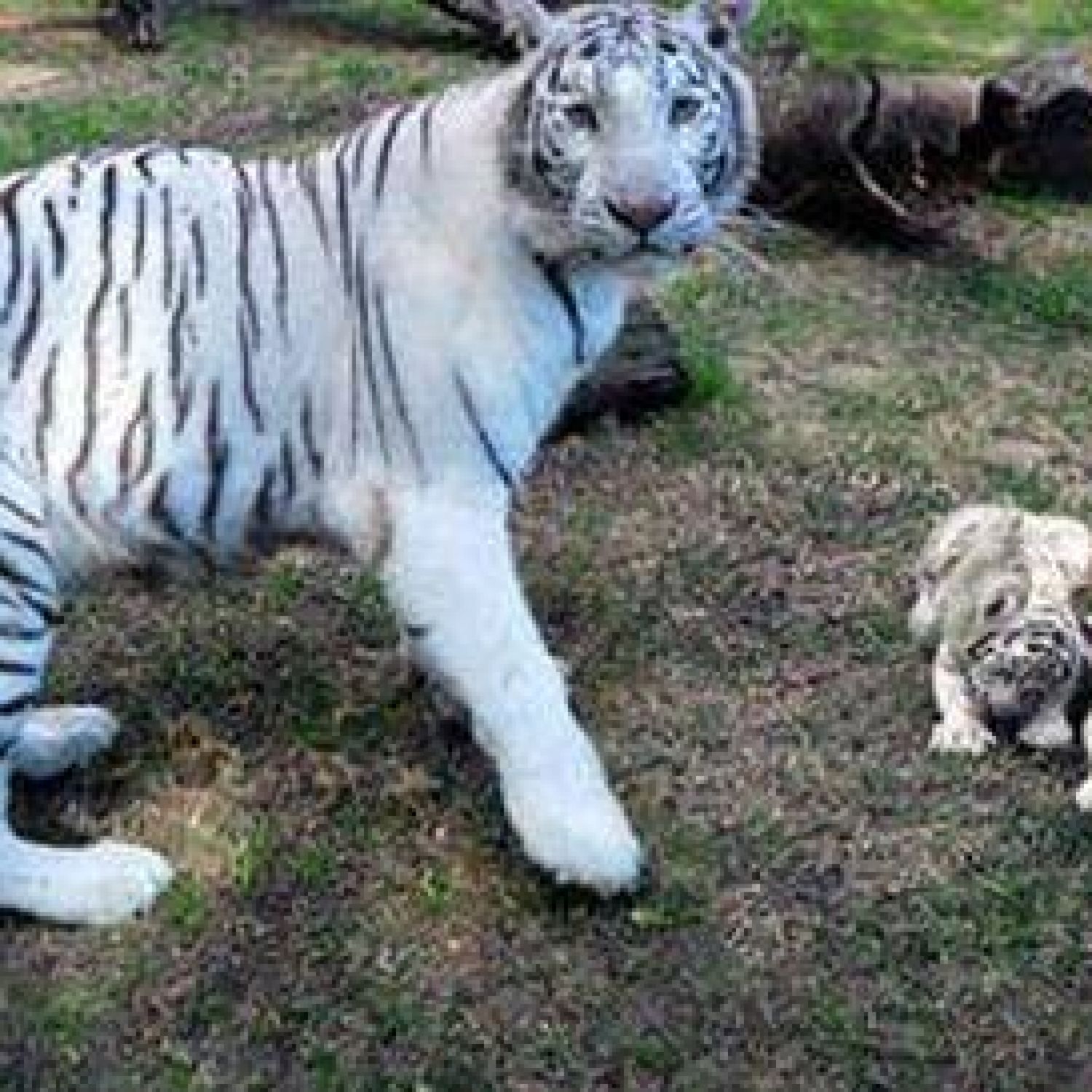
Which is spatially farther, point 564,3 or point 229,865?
point 564,3

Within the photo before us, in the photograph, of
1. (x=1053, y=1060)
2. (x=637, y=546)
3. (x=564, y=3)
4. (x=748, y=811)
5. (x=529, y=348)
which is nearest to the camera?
(x=1053, y=1060)

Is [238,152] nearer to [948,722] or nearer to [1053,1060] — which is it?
[948,722]

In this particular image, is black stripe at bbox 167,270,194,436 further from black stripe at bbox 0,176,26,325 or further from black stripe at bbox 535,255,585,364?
black stripe at bbox 535,255,585,364

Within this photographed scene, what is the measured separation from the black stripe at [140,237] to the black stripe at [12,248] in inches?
5.8

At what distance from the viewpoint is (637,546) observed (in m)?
4.44

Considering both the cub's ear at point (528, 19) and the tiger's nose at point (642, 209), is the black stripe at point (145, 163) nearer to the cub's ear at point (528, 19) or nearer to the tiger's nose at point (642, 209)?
the cub's ear at point (528, 19)

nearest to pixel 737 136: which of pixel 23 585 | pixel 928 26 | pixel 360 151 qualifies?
pixel 360 151

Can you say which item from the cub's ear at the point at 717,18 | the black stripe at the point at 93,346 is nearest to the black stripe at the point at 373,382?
the black stripe at the point at 93,346

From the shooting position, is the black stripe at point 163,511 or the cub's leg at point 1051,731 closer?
the black stripe at point 163,511

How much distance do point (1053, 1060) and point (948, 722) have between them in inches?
28.8

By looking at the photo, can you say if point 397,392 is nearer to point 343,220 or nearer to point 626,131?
point 343,220

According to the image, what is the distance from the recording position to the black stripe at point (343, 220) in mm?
3473

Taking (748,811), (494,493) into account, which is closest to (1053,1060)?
(748,811)

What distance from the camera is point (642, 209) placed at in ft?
10.5
